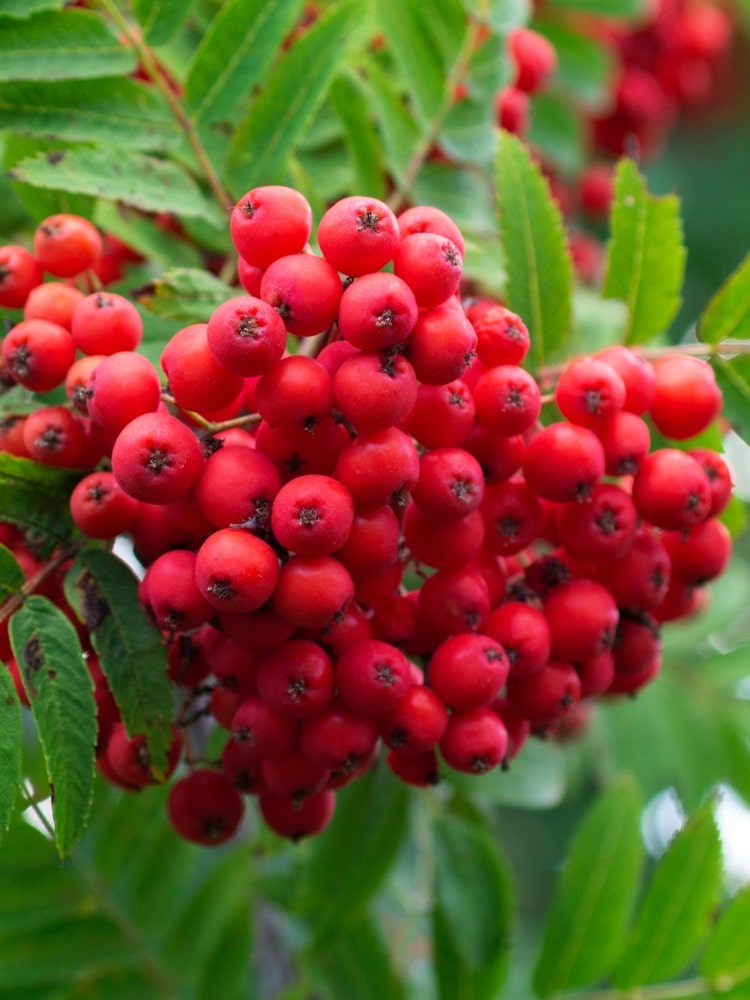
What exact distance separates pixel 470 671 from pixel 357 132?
122 cm

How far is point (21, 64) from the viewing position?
1.85m

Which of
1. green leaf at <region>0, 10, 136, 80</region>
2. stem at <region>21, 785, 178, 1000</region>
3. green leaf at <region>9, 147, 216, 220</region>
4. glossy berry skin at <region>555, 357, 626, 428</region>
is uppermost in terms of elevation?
glossy berry skin at <region>555, 357, 626, 428</region>

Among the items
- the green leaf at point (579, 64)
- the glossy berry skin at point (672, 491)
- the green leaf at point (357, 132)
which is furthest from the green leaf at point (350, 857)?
the green leaf at point (579, 64)

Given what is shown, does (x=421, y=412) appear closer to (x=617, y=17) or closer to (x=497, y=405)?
(x=497, y=405)

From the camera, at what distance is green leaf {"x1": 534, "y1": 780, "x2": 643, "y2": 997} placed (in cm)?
229

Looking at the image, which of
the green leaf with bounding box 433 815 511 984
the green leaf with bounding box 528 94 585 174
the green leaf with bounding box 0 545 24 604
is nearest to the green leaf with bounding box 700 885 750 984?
the green leaf with bounding box 433 815 511 984

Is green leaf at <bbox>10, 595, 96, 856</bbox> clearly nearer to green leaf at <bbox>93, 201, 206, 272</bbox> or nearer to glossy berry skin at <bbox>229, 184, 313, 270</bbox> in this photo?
glossy berry skin at <bbox>229, 184, 313, 270</bbox>

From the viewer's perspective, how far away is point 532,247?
1.97 m

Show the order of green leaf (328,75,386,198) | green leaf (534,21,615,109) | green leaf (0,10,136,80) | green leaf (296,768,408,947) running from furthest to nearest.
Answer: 1. green leaf (534,21,615,109)
2. green leaf (296,768,408,947)
3. green leaf (328,75,386,198)
4. green leaf (0,10,136,80)

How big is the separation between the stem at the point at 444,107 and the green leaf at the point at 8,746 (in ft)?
4.48

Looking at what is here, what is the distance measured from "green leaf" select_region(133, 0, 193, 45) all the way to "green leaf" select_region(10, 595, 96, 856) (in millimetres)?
1122

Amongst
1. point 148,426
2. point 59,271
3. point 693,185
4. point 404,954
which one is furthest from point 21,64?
point 693,185

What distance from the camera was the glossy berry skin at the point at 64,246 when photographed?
1.76 meters

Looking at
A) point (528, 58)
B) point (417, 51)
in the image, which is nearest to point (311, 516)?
point (417, 51)
